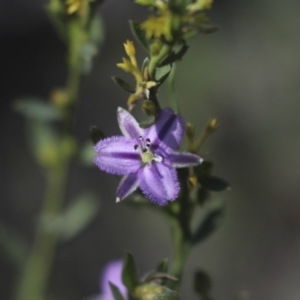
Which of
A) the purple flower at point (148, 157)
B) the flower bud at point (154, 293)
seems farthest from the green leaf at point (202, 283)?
the purple flower at point (148, 157)

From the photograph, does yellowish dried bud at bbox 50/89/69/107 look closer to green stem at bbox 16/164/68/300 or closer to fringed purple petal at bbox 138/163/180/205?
green stem at bbox 16/164/68/300

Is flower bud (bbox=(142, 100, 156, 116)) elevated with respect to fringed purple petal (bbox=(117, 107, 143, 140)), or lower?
lower

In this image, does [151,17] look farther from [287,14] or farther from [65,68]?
[287,14]

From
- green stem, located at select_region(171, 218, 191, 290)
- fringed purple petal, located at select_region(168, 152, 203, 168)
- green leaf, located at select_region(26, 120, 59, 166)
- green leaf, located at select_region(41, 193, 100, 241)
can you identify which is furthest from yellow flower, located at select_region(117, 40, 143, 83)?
green leaf, located at select_region(41, 193, 100, 241)

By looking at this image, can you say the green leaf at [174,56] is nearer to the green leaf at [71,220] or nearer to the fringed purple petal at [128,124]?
the fringed purple petal at [128,124]

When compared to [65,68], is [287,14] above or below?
above

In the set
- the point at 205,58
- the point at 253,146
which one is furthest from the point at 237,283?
the point at 205,58
